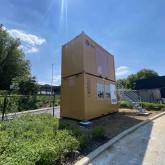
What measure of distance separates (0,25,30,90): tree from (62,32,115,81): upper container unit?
1944 cm

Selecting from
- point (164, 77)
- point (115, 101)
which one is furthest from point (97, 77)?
point (164, 77)

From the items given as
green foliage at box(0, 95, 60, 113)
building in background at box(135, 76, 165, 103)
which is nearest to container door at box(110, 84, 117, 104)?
green foliage at box(0, 95, 60, 113)

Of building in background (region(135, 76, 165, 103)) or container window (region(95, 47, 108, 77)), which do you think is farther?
building in background (region(135, 76, 165, 103))

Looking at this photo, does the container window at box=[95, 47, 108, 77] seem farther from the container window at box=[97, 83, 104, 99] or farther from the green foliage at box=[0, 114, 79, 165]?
the green foliage at box=[0, 114, 79, 165]

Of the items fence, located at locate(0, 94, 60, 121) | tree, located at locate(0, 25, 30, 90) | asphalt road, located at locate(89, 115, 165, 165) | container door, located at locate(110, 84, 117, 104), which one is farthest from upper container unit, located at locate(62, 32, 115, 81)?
tree, located at locate(0, 25, 30, 90)

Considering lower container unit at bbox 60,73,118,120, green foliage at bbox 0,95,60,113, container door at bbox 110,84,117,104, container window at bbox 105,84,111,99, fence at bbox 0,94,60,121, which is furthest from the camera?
container door at bbox 110,84,117,104

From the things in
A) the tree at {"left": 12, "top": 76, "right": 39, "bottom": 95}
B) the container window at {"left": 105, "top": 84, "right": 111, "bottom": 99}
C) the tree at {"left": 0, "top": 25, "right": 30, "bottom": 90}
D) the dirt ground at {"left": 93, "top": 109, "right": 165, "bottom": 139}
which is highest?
the tree at {"left": 0, "top": 25, "right": 30, "bottom": 90}

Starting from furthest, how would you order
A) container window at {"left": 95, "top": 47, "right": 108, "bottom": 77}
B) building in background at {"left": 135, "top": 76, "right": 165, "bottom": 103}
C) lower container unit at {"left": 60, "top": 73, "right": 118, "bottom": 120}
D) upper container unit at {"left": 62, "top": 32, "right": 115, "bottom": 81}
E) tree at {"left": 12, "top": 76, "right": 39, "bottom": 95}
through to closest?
building in background at {"left": 135, "top": 76, "right": 165, "bottom": 103}, tree at {"left": 12, "top": 76, "right": 39, "bottom": 95}, container window at {"left": 95, "top": 47, "right": 108, "bottom": 77}, upper container unit at {"left": 62, "top": 32, "right": 115, "bottom": 81}, lower container unit at {"left": 60, "top": 73, "right": 118, "bottom": 120}

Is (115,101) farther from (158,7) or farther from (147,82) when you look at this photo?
(147,82)

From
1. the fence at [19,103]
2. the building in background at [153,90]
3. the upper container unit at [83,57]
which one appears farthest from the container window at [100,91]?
the building in background at [153,90]

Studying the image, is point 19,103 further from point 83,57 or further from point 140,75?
point 140,75

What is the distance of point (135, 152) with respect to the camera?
4.73 meters

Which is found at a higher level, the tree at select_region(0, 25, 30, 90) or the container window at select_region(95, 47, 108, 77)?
the tree at select_region(0, 25, 30, 90)

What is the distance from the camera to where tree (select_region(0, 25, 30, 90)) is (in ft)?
90.7
